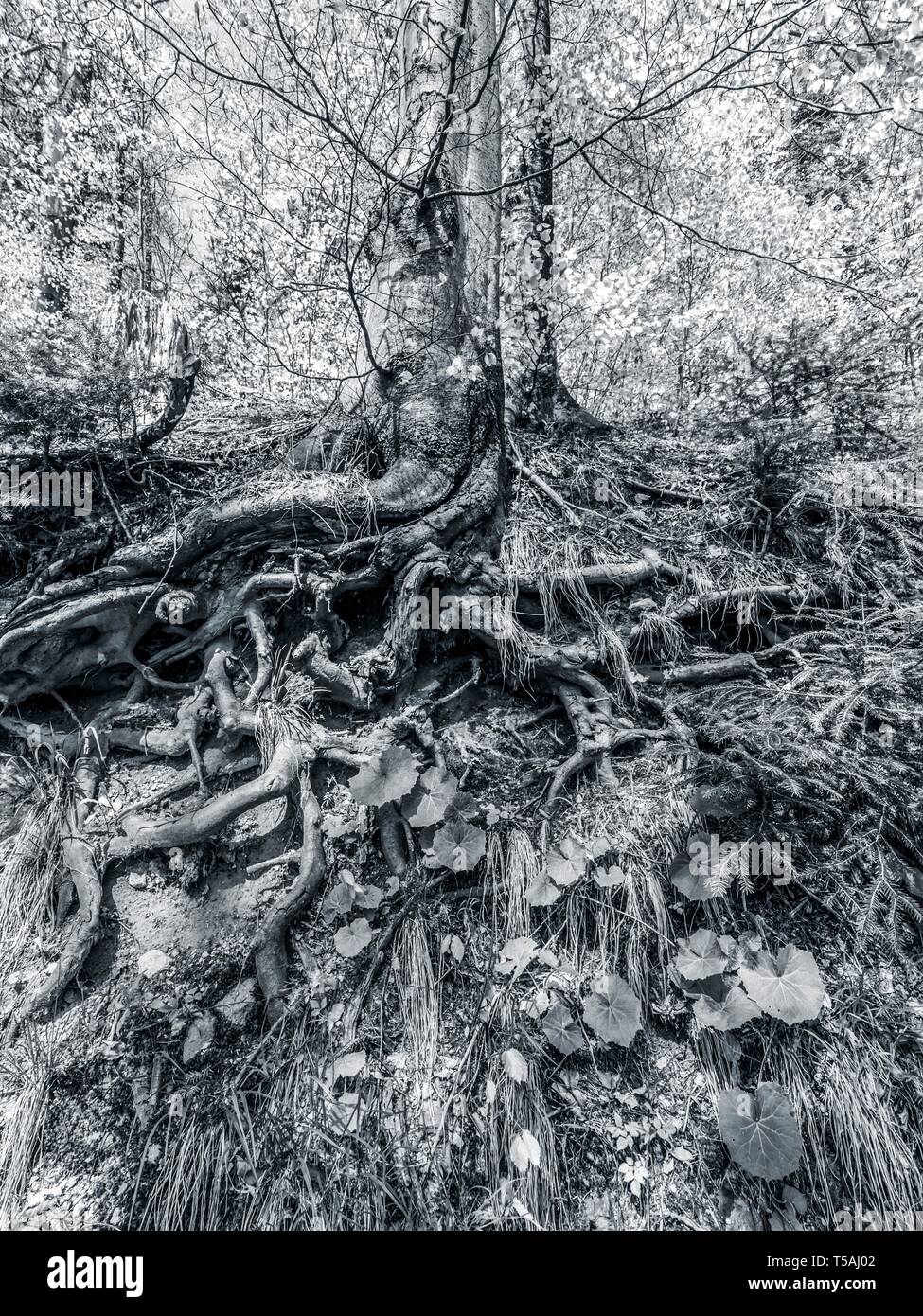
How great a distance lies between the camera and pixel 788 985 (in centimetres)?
171

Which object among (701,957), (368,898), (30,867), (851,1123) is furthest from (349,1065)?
(851,1123)

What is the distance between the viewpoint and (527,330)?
366 centimetres

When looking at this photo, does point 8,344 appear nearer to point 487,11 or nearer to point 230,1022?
point 487,11

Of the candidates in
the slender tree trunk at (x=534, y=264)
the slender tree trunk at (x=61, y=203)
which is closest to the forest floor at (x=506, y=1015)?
the slender tree trunk at (x=534, y=264)

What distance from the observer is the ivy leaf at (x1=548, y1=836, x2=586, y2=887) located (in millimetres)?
1969

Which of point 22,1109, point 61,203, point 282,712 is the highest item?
point 61,203

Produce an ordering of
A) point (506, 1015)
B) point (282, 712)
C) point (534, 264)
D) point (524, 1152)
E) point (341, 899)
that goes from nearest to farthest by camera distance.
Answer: point (524, 1152)
point (506, 1015)
point (341, 899)
point (282, 712)
point (534, 264)

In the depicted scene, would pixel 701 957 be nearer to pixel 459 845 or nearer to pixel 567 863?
pixel 567 863

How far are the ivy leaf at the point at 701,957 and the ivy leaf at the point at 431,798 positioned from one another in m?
0.89

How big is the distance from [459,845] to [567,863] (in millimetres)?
385

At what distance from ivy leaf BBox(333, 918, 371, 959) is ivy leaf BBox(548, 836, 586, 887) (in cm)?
65

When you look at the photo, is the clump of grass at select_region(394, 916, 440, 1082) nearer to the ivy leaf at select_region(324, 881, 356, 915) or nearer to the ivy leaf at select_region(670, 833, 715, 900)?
the ivy leaf at select_region(324, 881, 356, 915)

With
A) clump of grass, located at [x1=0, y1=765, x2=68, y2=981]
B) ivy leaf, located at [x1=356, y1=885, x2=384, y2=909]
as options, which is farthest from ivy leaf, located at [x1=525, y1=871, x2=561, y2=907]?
clump of grass, located at [x1=0, y1=765, x2=68, y2=981]

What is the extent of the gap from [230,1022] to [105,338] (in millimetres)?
3558
